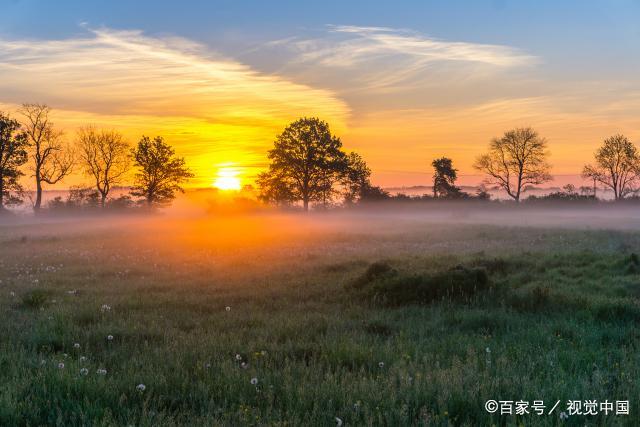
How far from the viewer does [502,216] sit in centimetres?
6334

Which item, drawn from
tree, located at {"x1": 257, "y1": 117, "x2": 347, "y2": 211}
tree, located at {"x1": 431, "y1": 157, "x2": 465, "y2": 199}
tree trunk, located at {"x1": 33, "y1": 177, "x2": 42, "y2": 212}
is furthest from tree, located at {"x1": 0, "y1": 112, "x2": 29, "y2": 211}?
tree, located at {"x1": 431, "y1": 157, "x2": 465, "y2": 199}

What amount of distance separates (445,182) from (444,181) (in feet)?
0.80

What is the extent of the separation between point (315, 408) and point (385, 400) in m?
0.77

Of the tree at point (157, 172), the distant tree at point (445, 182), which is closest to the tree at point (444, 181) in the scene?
the distant tree at point (445, 182)

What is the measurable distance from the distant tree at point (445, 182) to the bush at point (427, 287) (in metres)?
61.9

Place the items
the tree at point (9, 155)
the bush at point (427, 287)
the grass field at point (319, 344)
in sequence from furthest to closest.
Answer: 1. the tree at point (9, 155)
2. the bush at point (427, 287)
3. the grass field at point (319, 344)

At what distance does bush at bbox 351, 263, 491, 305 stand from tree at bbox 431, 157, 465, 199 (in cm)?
6171

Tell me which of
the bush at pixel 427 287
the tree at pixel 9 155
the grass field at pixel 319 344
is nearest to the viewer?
the grass field at pixel 319 344

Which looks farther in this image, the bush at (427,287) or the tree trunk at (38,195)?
the tree trunk at (38,195)

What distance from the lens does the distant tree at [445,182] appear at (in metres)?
71.4

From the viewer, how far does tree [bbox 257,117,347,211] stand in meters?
61.0

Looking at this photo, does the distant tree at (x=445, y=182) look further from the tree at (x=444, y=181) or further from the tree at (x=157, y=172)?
the tree at (x=157, y=172)

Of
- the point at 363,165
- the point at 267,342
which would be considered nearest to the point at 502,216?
the point at 363,165

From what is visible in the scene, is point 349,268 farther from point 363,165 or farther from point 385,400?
point 363,165
